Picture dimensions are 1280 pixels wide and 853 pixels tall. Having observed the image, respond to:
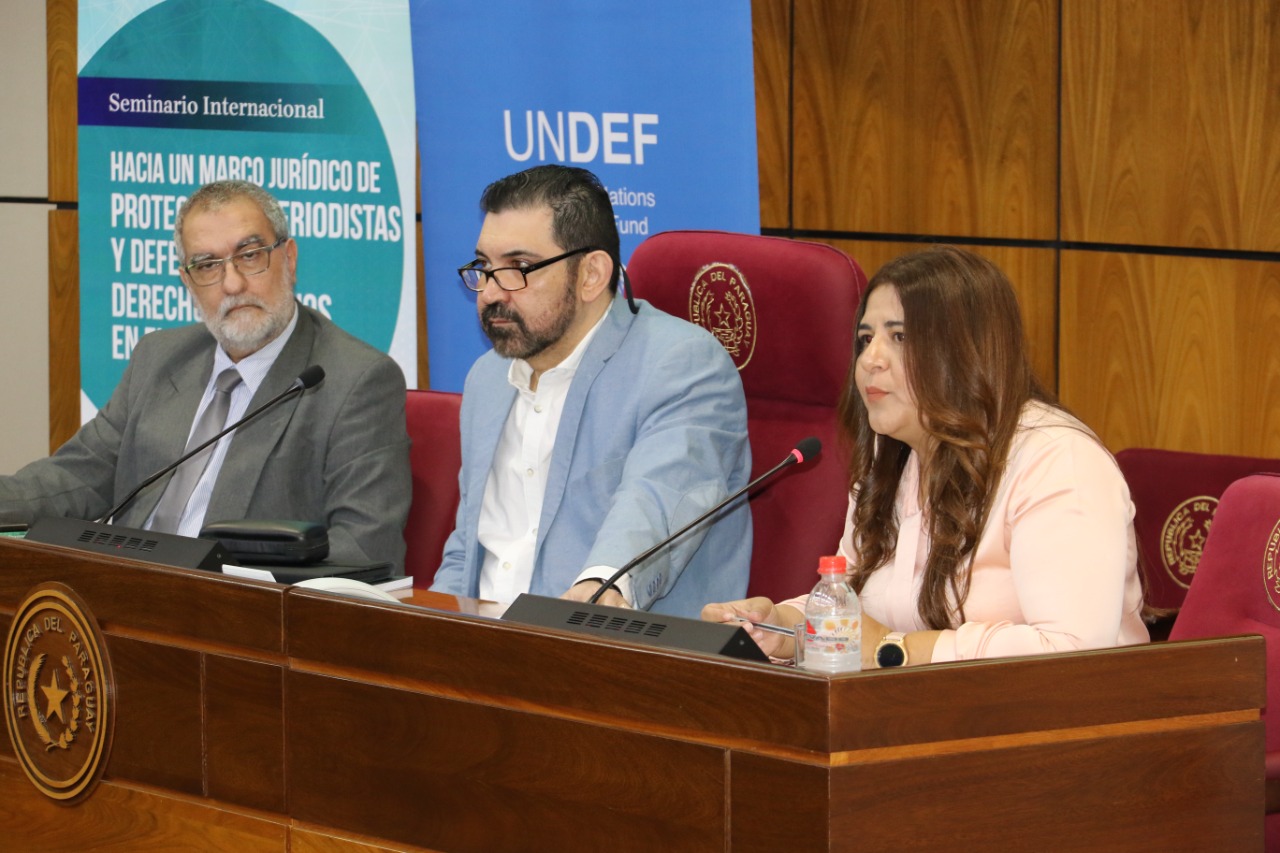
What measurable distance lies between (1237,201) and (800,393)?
1493 mm

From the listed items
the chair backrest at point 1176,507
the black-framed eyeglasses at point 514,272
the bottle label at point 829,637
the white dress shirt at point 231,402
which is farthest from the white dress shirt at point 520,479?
the chair backrest at point 1176,507

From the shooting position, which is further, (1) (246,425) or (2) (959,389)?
(1) (246,425)

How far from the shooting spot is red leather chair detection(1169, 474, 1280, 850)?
2148 millimetres

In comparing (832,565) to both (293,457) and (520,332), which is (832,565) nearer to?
(520,332)

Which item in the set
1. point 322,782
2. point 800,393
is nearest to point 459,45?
point 800,393

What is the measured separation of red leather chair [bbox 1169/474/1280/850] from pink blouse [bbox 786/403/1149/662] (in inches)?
9.5

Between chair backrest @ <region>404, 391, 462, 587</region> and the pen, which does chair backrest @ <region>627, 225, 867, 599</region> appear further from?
the pen

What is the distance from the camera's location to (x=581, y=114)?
3529 mm

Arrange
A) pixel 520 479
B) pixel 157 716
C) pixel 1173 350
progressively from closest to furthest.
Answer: pixel 157 716 → pixel 520 479 → pixel 1173 350

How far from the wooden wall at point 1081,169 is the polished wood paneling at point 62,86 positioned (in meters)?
2.14

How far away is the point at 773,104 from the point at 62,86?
7.24 feet

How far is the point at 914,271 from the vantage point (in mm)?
2025

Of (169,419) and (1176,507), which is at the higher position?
(169,419)

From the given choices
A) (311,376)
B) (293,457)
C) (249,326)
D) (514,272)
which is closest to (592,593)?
(311,376)
